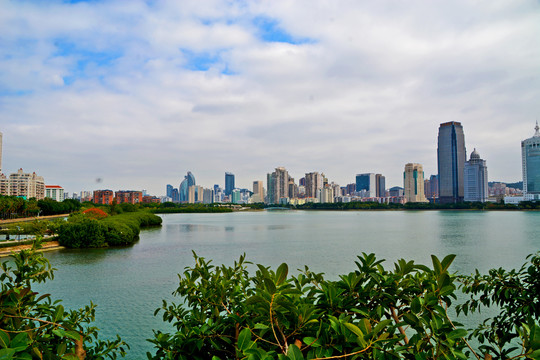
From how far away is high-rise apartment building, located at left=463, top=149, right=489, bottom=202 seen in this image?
142500 millimetres

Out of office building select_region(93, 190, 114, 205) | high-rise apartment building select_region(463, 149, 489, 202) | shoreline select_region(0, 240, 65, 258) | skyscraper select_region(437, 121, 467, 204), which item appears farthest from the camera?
skyscraper select_region(437, 121, 467, 204)

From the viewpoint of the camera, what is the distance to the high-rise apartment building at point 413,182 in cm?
16925

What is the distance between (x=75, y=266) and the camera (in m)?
19.5

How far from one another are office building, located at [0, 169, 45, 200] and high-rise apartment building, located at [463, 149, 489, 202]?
164 metres

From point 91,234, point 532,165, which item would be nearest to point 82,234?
point 91,234

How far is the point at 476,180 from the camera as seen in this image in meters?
144

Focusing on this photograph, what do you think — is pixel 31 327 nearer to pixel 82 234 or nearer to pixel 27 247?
pixel 27 247

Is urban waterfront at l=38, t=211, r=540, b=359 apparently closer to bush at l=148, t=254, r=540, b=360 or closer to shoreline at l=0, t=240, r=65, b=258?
shoreline at l=0, t=240, r=65, b=258

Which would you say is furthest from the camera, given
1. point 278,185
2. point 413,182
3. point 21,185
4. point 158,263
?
point 278,185

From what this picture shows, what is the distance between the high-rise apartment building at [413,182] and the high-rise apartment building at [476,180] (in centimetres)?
2413

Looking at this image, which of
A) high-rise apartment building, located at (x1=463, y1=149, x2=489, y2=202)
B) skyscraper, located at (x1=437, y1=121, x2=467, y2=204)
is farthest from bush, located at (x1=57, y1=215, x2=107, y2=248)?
skyscraper, located at (x1=437, y1=121, x2=467, y2=204)

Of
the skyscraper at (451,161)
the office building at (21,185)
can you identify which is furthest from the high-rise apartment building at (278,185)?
the office building at (21,185)

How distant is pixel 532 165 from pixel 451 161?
31504mm

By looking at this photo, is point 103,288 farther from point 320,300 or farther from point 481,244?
Answer: point 481,244
